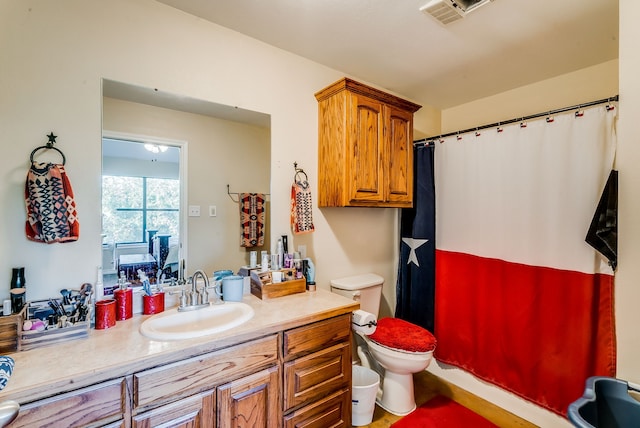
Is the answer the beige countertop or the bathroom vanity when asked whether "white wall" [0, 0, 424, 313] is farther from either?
the bathroom vanity

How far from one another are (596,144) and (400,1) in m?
1.39

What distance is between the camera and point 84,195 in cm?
131

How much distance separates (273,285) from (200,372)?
621mm

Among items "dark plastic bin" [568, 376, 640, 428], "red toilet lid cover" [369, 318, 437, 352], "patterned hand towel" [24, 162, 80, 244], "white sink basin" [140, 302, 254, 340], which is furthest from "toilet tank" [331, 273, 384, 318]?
"patterned hand towel" [24, 162, 80, 244]

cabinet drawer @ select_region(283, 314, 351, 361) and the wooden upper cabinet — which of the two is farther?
the wooden upper cabinet

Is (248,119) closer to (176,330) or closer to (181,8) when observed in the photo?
(181,8)

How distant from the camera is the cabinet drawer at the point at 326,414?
1374 mm

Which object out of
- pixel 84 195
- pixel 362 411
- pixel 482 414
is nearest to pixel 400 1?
pixel 84 195

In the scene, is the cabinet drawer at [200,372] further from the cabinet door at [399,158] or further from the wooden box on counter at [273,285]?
the cabinet door at [399,158]

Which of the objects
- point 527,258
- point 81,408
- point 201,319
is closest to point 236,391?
point 201,319

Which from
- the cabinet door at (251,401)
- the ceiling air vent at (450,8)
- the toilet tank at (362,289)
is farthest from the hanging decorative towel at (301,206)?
the ceiling air vent at (450,8)

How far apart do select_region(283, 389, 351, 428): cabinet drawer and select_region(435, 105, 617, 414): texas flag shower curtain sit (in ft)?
3.77

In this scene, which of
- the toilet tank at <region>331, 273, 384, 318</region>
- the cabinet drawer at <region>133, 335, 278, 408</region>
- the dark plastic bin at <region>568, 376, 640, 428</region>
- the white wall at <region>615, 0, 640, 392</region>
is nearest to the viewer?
the cabinet drawer at <region>133, 335, 278, 408</region>

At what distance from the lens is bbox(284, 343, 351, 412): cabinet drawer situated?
1.35m
